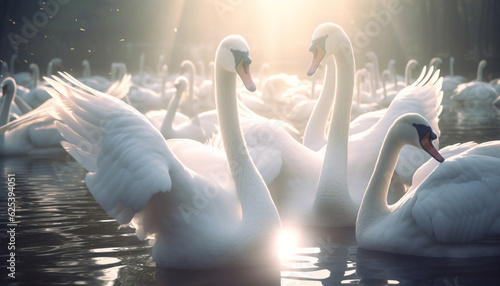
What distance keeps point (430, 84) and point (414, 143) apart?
291 cm

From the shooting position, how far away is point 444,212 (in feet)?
18.4

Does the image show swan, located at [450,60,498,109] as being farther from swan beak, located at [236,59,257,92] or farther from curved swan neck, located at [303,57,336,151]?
swan beak, located at [236,59,257,92]

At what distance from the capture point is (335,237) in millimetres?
6754

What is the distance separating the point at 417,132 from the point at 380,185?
1.75 ft

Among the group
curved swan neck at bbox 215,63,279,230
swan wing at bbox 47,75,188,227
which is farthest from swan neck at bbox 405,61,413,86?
swan wing at bbox 47,75,188,227

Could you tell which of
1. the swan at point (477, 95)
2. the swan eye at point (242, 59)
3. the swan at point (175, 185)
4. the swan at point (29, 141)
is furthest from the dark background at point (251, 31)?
the swan eye at point (242, 59)

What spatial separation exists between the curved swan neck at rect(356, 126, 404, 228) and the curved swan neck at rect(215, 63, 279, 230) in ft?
2.96

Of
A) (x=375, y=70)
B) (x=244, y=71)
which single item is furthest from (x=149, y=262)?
(x=375, y=70)

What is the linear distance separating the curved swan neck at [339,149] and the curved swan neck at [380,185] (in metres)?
0.70

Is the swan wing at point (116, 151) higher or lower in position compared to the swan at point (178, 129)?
lower

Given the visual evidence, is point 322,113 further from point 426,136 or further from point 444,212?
point 444,212

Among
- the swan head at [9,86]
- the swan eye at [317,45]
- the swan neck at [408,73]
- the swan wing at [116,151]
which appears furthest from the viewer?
the swan neck at [408,73]

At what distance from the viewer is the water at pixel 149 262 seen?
17.5 ft

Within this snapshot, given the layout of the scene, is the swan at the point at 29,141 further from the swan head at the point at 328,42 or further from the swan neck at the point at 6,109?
the swan head at the point at 328,42
